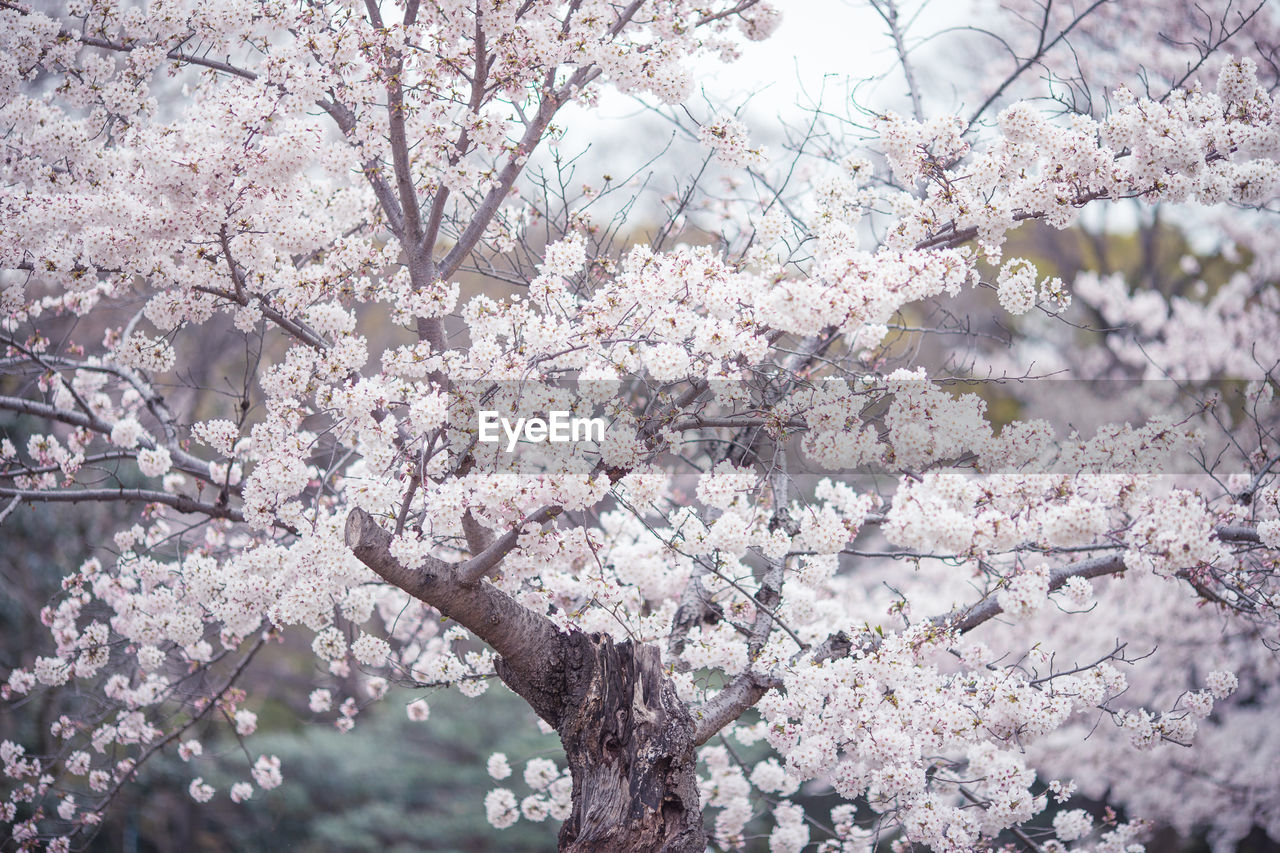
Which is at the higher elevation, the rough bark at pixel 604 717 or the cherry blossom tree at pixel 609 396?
the cherry blossom tree at pixel 609 396

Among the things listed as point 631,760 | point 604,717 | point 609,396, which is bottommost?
point 631,760

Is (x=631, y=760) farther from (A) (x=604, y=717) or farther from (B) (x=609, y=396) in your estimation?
(B) (x=609, y=396)

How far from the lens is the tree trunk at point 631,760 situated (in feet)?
10.1

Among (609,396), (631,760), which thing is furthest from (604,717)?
(609,396)

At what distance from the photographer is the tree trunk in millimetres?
3072

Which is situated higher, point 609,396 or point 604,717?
point 609,396

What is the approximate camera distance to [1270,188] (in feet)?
10.0

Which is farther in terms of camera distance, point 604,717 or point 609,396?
point 604,717

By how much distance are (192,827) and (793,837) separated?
6.45 meters

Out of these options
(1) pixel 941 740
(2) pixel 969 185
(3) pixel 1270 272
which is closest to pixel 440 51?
(2) pixel 969 185

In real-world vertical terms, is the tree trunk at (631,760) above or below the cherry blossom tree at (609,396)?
below

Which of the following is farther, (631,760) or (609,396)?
(631,760)

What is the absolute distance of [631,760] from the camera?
3135 mm

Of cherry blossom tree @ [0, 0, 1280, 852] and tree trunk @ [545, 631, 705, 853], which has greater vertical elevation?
cherry blossom tree @ [0, 0, 1280, 852]
